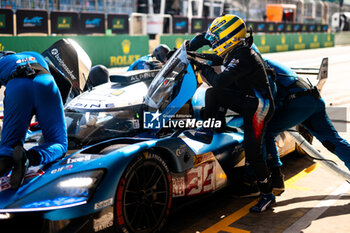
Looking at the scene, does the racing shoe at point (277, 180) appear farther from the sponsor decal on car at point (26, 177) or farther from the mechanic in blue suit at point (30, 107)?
the sponsor decal on car at point (26, 177)

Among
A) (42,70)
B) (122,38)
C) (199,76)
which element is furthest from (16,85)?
(122,38)

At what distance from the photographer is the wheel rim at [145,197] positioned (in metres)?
3.50

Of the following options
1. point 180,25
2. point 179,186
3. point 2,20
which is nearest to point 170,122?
point 179,186

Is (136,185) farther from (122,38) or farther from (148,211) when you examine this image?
(122,38)

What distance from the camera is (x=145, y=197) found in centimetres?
362

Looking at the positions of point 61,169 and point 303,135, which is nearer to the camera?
point 61,169

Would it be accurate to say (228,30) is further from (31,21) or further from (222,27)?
(31,21)

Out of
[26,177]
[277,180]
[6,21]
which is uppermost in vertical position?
[6,21]

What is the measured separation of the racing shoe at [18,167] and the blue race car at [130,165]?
55mm

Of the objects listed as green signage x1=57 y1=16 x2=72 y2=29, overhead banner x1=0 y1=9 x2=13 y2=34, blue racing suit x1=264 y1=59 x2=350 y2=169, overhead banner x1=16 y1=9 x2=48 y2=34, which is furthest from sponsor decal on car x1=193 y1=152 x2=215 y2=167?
green signage x1=57 y1=16 x2=72 y2=29

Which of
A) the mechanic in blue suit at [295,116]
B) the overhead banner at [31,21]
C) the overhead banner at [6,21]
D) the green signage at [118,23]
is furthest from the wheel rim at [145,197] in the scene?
the green signage at [118,23]

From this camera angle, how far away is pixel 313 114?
4.78m

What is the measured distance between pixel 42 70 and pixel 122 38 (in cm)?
1731

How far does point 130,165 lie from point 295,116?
1976 millimetres
